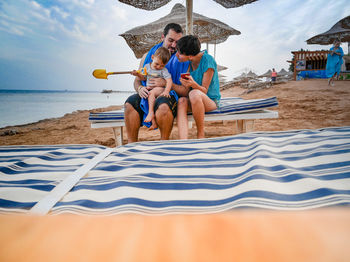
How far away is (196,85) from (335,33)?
568 inches

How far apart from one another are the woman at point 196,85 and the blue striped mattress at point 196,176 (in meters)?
0.99

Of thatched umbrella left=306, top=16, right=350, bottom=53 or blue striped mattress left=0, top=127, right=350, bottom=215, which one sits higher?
thatched umbrella left=306, top=16, right=350, bottom=53

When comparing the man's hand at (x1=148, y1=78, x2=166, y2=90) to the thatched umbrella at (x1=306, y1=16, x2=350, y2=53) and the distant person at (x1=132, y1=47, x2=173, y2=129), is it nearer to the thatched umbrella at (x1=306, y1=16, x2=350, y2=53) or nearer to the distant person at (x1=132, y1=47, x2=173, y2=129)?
the distant person at (x1=132, y1=47, x2=173, y2=129)

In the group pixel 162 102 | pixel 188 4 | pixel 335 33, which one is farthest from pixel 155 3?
pixel 335 33

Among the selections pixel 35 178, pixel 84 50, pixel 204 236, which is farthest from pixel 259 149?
pixel 84 50

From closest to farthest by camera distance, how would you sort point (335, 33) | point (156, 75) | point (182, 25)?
point (156, 75), point (182, 25), point (335, 33)

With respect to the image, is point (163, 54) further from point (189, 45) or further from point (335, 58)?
point (335, 58)

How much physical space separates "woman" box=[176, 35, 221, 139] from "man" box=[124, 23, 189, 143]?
0.13 metres

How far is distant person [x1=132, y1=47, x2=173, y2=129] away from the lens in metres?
2.29

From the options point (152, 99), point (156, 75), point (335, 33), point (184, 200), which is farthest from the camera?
point (335, 33)

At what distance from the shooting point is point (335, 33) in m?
11.4

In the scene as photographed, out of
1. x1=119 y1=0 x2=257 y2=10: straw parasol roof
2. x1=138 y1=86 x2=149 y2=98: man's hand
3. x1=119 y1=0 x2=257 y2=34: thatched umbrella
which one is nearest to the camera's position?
x1=138 y1=86 x2=149 y2=98: man's hand

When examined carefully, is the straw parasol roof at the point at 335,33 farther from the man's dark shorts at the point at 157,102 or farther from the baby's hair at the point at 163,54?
the man's dark shorts at the point at 157,102

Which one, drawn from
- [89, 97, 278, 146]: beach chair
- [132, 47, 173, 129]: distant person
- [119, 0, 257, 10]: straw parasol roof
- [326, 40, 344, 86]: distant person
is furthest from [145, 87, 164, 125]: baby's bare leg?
[326, 40, 344, 86]: distant person
